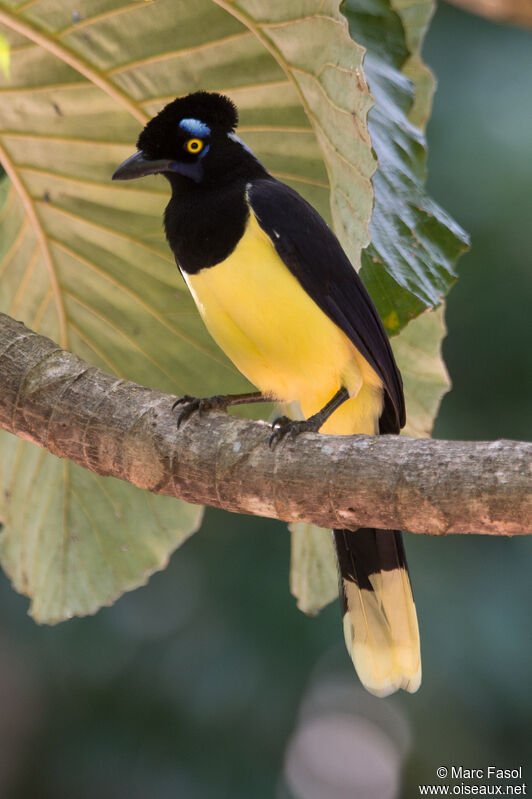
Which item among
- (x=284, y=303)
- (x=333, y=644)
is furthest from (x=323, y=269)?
Result: (x=333, y=644)

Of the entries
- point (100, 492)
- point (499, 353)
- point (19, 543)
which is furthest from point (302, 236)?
point (499, 353)

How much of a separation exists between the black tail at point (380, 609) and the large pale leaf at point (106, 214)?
0.58m

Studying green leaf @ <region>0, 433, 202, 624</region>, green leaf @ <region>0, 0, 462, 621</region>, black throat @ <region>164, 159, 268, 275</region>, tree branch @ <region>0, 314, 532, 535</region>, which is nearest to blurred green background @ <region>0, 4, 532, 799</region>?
green leaf @ <region>0, 433, 202, 624</region>

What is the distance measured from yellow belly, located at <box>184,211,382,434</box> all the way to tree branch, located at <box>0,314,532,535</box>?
39 centimetres

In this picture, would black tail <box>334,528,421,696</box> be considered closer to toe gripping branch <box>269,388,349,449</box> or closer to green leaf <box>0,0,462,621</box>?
toe gripping branch <box>269,388,349,449</box>

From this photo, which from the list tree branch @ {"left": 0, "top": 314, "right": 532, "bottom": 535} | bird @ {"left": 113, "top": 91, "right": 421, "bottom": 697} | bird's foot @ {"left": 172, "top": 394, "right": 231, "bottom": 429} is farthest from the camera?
bird @ {"left": 113, "top": 91, "right": 421, "bottom": 697}

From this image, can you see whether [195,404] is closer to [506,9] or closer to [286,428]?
[286,428]

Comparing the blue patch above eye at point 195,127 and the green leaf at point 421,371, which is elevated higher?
the blue patch above eye at point 195,127

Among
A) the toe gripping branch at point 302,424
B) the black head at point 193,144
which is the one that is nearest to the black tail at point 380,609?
the toe gripping branch at point 302,424

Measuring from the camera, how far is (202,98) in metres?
2.28

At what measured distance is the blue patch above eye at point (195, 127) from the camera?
2.31 metres

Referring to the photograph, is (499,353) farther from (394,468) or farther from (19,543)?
(394,468)

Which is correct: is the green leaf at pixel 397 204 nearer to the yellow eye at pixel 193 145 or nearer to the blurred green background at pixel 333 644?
the yellow eye at pixel 193 145

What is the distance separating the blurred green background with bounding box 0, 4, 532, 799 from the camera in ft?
17.7
